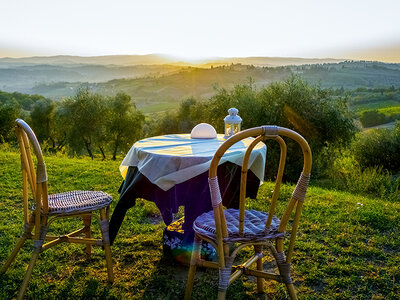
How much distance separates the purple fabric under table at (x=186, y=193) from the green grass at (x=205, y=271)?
0.45 metres

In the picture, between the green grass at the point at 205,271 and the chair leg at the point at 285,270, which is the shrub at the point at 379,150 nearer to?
the green grass at the point at 205,271

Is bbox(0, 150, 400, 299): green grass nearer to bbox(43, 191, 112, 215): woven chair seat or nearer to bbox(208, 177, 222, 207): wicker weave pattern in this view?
bbox(43, 191, 112, 215): woven chair seat

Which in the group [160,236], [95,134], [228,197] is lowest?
[95,134]

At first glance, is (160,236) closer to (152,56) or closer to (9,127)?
(9,127)

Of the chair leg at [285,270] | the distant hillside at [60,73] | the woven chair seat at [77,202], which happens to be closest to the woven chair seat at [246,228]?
the chair leg at [285,270]

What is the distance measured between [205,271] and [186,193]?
2.72 ft

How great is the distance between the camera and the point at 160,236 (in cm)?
392

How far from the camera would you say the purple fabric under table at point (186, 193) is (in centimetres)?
283

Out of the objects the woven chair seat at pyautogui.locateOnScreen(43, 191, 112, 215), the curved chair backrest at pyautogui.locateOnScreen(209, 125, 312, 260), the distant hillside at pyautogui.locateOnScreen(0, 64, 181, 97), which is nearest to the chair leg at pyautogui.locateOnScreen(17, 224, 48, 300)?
the woven chair seat at pyautogui.locateOnScreen(43, 191, 112, 215)

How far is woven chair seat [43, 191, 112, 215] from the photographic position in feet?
8.67

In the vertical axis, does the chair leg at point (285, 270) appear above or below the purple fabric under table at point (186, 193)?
below

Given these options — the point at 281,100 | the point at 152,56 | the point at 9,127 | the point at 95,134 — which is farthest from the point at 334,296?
the point at 152,56

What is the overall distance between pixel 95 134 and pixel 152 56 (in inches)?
2329

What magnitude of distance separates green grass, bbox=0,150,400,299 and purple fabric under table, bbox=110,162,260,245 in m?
0.45
